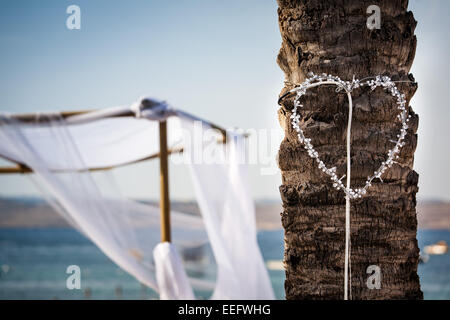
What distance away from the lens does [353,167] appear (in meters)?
2.32

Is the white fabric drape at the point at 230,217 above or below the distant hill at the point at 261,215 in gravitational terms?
below

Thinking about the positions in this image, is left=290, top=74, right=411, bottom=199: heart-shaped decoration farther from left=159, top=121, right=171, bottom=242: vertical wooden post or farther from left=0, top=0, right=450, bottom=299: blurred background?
left=0, top=0, right=450, bottom=299: blurred background

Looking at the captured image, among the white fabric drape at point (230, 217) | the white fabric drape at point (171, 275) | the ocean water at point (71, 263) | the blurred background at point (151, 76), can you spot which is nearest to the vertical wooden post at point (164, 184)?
the white fabric drape at point (171, 275)

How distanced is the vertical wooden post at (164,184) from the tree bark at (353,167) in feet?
8.05

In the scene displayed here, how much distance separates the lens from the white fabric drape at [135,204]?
184 inches

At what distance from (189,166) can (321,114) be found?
2.87m

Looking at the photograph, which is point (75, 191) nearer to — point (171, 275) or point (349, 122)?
point (171, 275)

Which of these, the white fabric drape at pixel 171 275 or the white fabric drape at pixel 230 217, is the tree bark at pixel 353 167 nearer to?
the white fabric drape at pixel 171 275

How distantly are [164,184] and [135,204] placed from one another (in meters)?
1.03

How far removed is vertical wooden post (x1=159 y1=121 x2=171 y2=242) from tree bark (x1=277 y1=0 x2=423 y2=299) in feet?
8.05

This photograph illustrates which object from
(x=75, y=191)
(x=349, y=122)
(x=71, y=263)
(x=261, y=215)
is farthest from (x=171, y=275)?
(x=261, y=215)

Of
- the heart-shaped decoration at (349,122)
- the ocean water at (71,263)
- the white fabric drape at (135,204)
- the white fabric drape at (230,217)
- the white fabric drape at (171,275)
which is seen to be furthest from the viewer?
the ocean water at (71,263)
